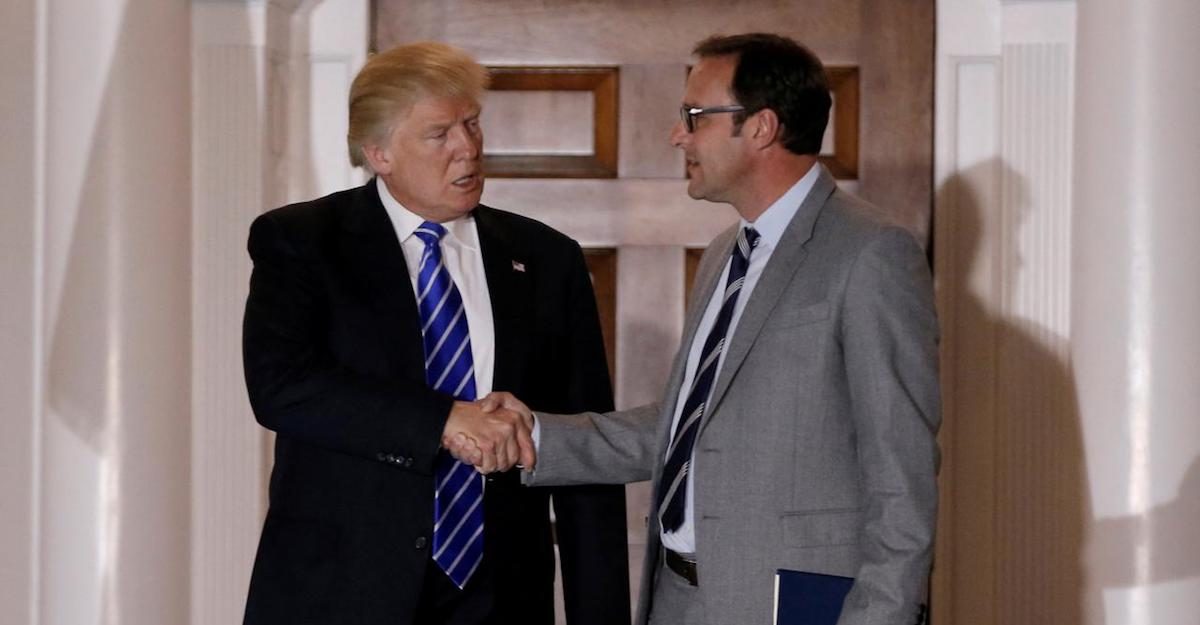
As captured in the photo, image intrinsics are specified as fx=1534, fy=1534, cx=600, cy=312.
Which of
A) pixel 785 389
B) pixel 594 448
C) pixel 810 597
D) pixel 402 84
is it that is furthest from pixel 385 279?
pixel 810 597

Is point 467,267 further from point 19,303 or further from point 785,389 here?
point 19,303

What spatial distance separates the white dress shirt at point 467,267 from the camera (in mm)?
2592

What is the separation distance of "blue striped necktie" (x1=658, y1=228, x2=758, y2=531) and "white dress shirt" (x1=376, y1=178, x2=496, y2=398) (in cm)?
36

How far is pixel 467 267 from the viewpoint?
2.64 metres

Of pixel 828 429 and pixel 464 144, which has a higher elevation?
pixel 464 144

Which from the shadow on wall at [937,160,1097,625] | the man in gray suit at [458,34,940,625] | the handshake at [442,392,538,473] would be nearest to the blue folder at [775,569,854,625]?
the man in gray suit at [458,34,940,625]

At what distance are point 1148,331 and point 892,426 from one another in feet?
3.55

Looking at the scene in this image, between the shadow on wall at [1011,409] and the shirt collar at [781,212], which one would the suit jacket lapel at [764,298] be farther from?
the shadow on wall at [1011,409]

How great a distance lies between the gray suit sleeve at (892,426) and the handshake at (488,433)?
0.57 m

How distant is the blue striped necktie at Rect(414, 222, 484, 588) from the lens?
2502 millimetres

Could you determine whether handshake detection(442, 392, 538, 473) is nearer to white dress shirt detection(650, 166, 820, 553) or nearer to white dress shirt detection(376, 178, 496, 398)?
white dress shirt detection(376, 178, 496, 398)

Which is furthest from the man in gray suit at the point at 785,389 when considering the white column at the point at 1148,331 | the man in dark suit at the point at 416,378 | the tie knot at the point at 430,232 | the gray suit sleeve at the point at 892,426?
the white column at the point at 1148,331

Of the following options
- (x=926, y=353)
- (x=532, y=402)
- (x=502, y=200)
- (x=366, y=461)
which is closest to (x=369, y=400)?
(x=366, y=461)

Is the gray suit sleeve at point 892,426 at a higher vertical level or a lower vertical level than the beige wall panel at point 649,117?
lower
